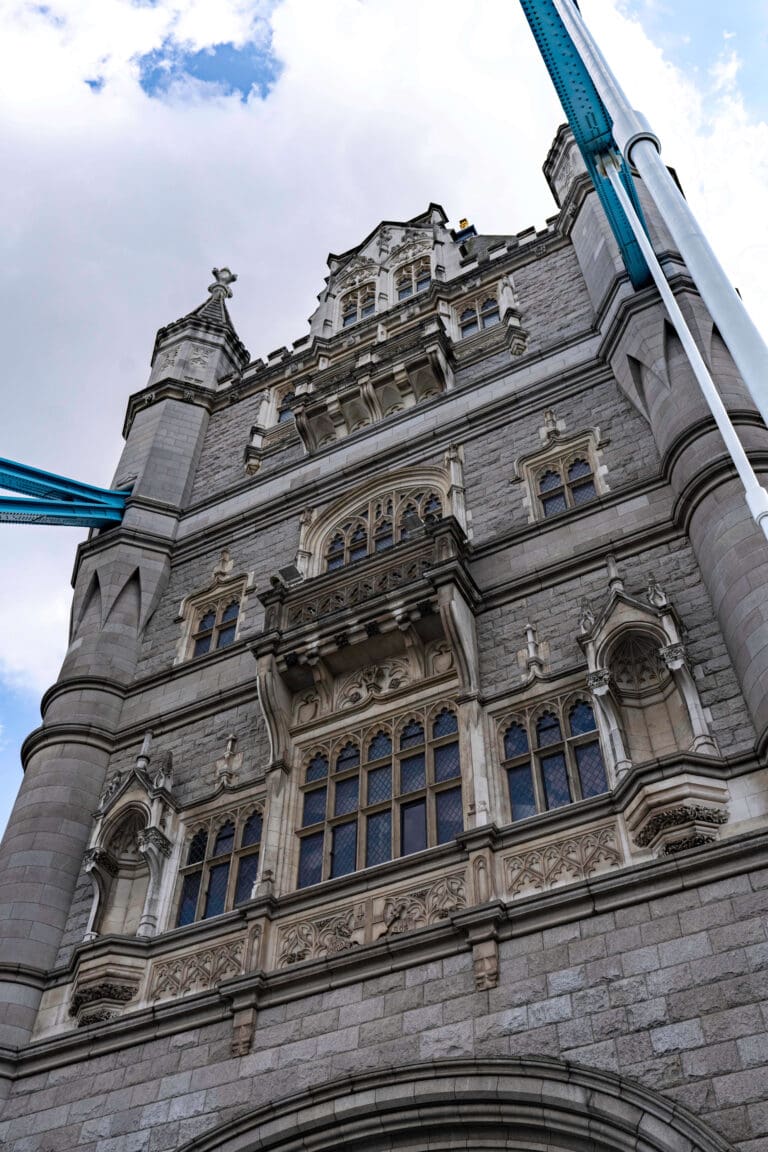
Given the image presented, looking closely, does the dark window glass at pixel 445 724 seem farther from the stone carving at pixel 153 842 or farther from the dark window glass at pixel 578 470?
the dark window glass at pixel 578 470

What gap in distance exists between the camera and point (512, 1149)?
375 inches

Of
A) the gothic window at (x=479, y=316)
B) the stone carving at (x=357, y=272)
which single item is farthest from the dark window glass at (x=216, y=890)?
the stone carving at (x=357, y=272)

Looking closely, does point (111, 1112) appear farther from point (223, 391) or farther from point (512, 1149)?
point (223, 391)

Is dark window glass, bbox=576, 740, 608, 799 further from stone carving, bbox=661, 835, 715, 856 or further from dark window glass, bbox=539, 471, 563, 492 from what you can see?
dark window glass, bbox=539, 471, 563, 492

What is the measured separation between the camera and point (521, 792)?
41.6 ft

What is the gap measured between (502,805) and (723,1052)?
4.06 m

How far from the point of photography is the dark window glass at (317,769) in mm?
14430

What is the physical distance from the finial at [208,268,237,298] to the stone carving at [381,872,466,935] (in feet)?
72.6

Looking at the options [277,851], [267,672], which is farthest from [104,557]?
[277,851]

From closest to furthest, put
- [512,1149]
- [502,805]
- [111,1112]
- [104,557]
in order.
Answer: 1. [512,1149]
2. [111,1112]
3. [502,805]
4. [104,557]

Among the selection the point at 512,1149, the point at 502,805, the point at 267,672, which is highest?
the point at 267,672

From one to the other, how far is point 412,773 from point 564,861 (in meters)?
2.78

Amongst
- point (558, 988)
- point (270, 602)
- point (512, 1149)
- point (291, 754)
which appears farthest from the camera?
point (270, 602)

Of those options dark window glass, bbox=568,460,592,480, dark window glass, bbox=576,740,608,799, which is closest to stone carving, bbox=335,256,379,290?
dark window glass, bbox=568,460,592,480
